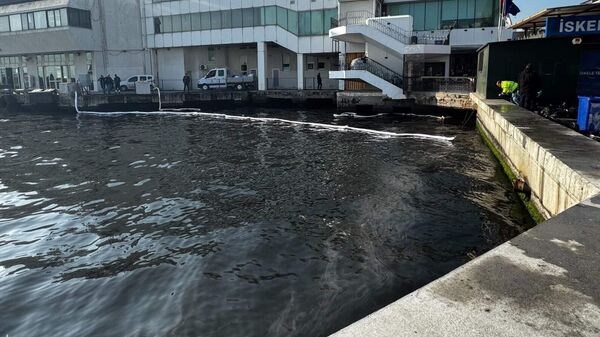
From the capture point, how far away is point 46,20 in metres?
44.5

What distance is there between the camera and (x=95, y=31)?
46.3 metres

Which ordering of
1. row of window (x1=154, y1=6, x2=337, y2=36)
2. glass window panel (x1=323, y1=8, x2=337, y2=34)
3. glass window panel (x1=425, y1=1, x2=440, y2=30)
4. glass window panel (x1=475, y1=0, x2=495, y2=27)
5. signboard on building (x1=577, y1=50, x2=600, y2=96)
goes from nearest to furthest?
signboard on building (x1=577, y1=50, x2=600, y2=96), glass window panel (x1=475, y1=0, x2=495, y2=27), glass window panel (x1=425, y1=1, x2=440, y2=30), glass window panel (x1=323, y1=8, x2=337, y2=34), row of window (x1=154, y1=6, x2=337, y2=36)

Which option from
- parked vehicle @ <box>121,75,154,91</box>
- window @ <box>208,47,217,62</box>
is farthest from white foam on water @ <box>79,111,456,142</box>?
window @ <box>208,47,217,62</box>

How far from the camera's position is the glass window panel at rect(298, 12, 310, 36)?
39.4m

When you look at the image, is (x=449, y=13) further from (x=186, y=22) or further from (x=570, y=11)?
(x=186, y=22)

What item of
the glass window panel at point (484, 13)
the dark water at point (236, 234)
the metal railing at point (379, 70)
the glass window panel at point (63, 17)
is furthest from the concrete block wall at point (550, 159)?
the glass window panel at point (63, 17)

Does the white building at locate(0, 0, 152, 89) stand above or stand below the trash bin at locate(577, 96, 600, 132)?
above

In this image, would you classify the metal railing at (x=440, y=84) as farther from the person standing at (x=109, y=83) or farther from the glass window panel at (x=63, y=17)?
the glass window panel at (x=63, y=17)

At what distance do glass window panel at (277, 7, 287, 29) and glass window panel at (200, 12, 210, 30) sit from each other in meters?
7.54

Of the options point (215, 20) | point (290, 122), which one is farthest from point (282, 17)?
point (290, 122)

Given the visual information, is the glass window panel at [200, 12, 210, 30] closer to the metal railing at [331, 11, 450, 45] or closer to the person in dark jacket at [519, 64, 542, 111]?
the metal railing at [331, 11, 450, 45]

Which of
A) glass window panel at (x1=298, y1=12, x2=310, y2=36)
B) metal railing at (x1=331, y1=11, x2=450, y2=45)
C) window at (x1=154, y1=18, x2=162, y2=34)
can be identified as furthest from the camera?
window at (x1=154, y1=18, x2=162, y2=34)

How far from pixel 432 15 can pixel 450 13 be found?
52.2 inches

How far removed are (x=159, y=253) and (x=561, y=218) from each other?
6441mm
